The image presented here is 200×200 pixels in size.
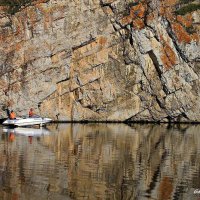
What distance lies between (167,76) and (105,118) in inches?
335

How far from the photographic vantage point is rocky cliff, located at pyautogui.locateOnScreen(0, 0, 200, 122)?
56.1 metres

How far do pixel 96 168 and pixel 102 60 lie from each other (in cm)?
3378

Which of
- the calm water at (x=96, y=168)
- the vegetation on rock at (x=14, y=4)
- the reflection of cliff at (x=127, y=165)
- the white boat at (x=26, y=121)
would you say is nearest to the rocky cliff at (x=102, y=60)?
the vegetation on rock at (x=14, y=4)

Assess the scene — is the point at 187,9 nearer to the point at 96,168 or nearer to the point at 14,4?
the point at 14,4

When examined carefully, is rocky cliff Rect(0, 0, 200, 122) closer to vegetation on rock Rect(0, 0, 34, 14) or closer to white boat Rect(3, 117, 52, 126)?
vegetation on rock Rect(0, 0, 34, 14)

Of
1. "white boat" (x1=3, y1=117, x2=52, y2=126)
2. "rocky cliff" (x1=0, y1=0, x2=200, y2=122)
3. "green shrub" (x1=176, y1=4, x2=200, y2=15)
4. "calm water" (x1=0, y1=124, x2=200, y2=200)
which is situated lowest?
"calm water" (x1=0, y1=124, x2=200, y2=200)

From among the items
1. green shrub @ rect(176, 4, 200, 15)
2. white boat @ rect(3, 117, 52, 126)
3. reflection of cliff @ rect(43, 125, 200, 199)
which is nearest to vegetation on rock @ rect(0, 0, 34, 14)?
white boat @ rect(3, 117, 52, 126)

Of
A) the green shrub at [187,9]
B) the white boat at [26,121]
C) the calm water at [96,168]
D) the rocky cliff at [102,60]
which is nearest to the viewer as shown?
the calm water at [96,168]

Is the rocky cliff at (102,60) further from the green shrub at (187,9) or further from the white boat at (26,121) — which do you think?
the white boat at (26,121)

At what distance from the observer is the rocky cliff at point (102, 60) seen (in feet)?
184

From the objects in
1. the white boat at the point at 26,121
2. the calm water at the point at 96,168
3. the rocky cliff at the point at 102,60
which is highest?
the rocky cliff at the point at 102,60

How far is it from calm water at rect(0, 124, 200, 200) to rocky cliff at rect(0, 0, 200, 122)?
18.8 meters

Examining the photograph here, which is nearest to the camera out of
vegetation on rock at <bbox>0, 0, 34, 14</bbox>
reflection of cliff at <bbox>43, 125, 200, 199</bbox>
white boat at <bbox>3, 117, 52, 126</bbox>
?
reflection of cliff at <bbox>43, 125, 200, 199</bbox>

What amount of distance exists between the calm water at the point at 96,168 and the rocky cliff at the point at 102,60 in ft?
61.6
